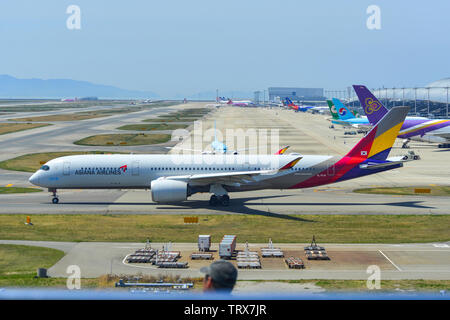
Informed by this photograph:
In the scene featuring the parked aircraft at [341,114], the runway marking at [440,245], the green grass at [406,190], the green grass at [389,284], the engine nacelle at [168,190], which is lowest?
the runway marking at [440,245]

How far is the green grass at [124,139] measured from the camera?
11194 cm

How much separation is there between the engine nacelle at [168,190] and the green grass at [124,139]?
64.4 metres

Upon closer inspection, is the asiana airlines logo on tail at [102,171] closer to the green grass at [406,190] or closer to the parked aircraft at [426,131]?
the green grass at [406,190]

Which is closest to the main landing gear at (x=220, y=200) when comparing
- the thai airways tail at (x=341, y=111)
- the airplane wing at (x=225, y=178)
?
the airplane wing at (x=225, y=178)

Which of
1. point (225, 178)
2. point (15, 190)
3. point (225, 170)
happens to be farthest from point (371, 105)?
point (15, 190)

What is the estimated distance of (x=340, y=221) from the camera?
44.3m

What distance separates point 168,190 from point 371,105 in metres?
62.5

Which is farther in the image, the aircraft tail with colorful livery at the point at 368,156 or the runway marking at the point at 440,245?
the aircraft tail with colorful livery at the point at 368,156

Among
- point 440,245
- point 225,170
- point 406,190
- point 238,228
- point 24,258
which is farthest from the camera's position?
point 406,190

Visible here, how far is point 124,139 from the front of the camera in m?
122

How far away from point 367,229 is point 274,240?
8.61 metres

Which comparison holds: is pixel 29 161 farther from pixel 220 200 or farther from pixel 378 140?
pixel 378 140

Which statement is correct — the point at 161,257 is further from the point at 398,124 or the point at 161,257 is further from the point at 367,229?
the point at 398,124

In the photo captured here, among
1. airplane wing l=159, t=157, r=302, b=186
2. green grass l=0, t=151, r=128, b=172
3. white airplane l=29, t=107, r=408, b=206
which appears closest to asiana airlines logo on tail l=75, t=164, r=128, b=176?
white airplane l=29, t=107, r=408, b=206
